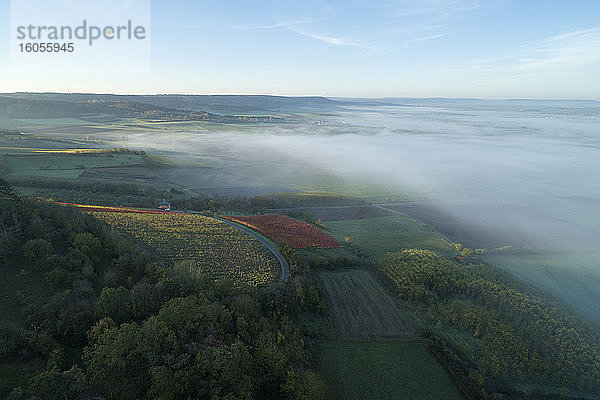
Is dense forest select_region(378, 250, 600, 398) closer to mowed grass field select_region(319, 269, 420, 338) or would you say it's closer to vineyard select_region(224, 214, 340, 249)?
mowed grass field select_region(319, 269, 420, 338)

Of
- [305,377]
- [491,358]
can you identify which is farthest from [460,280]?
[305,377]

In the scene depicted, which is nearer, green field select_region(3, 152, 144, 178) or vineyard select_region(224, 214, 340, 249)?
vineyard select_region(224, 214, 340, 249)

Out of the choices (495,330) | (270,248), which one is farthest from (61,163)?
(495,330)

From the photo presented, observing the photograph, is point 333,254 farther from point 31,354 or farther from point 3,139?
point 3,139

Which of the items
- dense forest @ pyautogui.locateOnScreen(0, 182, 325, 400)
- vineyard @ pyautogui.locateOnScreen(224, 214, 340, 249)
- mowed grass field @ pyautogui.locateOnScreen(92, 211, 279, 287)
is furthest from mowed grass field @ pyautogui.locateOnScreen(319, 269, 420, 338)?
vineyard @ pyautogui.locateOnScreen(224, 214, 340, 249)

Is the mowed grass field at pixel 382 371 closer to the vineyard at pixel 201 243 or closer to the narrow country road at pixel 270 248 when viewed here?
the narrow country road at pixel 270 248

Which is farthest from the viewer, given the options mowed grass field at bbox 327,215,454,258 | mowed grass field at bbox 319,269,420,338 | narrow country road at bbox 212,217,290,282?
mowed grass field at bbox 327,215,454,258
